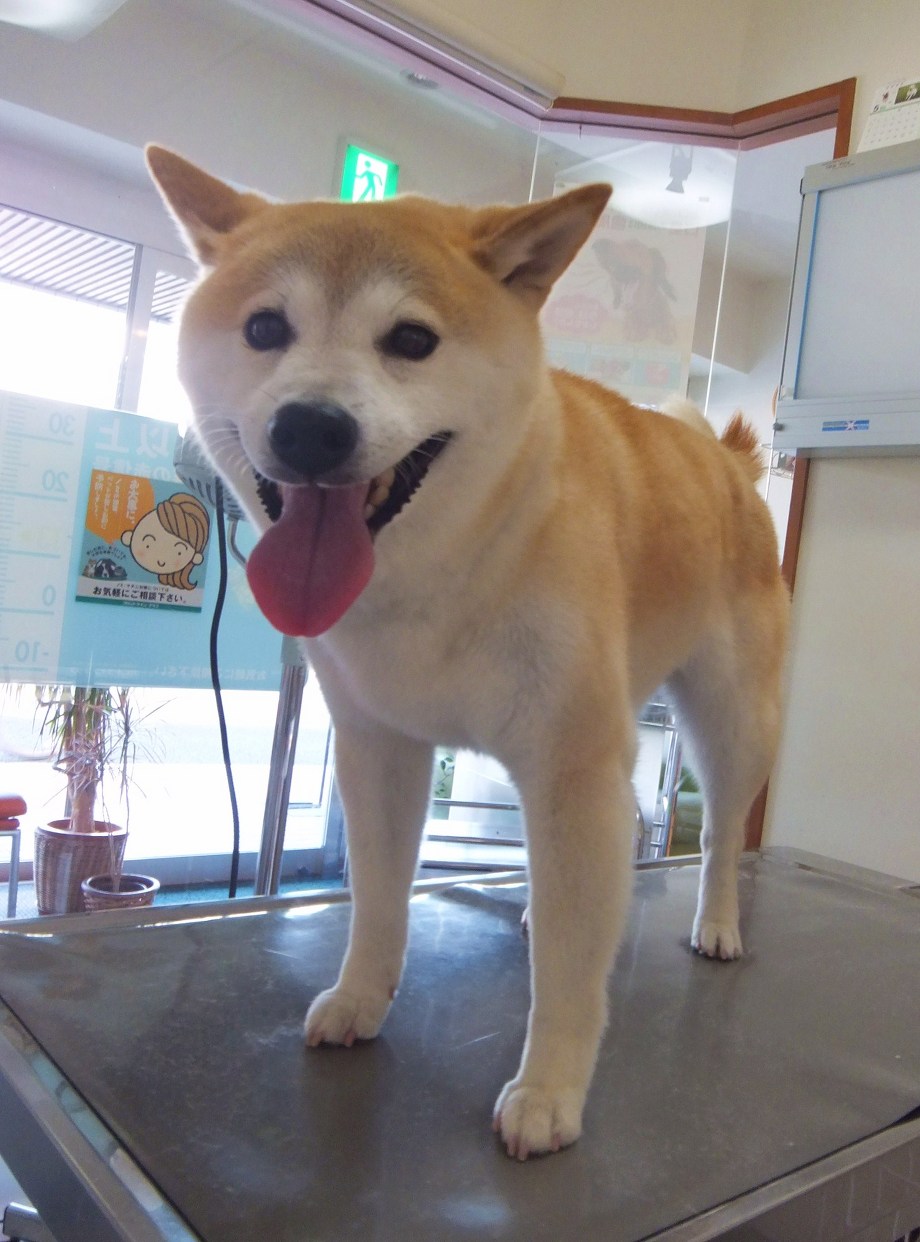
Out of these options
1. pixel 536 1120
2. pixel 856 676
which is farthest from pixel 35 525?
pixel 856 676

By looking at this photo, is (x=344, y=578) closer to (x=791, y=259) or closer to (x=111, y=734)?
(x=111, y=734)

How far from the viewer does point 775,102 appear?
2490 millimetres

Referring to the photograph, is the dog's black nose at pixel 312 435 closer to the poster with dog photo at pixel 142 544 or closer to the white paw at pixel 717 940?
the white paw at pixel 717 940

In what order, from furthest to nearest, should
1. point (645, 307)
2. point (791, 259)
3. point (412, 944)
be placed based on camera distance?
point (791, 259), point (645, 307), point (412, 944)

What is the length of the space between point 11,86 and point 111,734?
4.97 ft

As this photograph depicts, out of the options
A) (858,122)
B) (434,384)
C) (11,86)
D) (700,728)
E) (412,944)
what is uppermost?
(858,122)

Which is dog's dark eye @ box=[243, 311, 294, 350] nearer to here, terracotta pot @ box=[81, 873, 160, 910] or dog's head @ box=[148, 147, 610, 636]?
dog's head @ box=[148, 147, 610, 636]

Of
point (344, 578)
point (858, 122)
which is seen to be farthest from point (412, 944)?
point (858, 122)

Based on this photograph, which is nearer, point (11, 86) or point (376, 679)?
point (376, 679)

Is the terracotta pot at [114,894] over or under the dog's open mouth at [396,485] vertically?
under

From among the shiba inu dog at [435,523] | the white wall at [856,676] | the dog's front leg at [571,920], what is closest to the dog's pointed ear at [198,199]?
the shiba inu dog at [435,523]

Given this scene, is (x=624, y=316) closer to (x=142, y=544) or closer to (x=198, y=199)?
(x=142, y=544)

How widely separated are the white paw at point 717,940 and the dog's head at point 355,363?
78 centimetres

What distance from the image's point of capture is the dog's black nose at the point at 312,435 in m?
0.70
